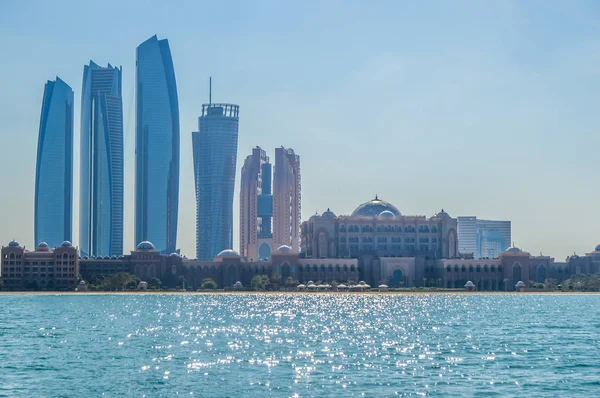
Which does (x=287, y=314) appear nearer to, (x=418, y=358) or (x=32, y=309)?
(x=32, y=309)

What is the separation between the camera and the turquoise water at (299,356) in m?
64.5

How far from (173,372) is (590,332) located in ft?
178

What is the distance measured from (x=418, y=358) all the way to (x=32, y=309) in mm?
98473

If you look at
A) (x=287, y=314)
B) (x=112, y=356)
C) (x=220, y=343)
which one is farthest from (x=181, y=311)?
(x=112, y=356)

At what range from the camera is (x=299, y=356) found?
80.8m

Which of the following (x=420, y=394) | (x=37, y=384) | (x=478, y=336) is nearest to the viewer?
(x=420, y=394)

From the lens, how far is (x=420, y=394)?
61.3 meters

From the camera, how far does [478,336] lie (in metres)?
100

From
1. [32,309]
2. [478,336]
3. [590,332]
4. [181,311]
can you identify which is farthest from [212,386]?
[32,309]

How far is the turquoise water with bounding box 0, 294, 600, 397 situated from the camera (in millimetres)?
64500

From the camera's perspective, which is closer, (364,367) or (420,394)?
(420,394)

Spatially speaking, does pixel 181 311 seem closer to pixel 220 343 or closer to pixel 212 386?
pixel 220 343

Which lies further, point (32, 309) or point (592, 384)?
point (32, 309)

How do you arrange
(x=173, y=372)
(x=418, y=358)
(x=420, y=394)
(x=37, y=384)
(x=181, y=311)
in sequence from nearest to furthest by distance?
1. (x=420, y=394)
2. (x=37, y=384)
3. (x=173, y=372)
4. (x=418, y=358)
5. (x=181, y=311)
